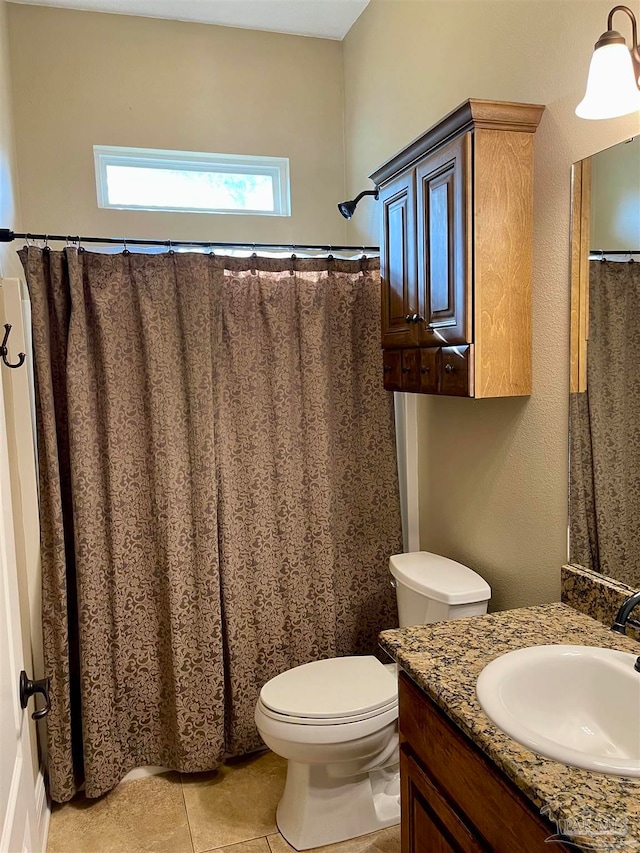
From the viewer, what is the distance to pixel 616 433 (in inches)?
60.3

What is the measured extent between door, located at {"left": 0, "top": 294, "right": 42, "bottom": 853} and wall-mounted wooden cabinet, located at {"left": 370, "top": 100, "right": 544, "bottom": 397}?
1163mm

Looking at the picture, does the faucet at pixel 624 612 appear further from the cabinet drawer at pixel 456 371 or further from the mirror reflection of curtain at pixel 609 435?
the cabinet drawer at pixel 456 371

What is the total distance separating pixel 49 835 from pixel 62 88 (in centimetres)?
284

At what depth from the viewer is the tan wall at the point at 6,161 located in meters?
2.12

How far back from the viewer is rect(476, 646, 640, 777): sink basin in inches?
47.9

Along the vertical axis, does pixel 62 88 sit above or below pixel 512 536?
above

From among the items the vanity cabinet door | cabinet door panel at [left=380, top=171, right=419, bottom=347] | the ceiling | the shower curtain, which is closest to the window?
the ceiling

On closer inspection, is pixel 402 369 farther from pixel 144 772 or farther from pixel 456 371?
pixel 144 772

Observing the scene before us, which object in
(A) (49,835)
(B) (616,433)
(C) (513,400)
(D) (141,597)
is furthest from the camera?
(D) (141,597)

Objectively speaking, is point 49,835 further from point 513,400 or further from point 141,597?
point 513,400

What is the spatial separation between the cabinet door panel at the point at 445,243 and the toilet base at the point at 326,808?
1.42 meters

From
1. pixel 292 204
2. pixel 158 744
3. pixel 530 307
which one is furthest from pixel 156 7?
pixel 158 744

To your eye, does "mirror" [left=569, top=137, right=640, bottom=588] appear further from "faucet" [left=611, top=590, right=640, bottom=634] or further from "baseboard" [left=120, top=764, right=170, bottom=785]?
"baseboard" [left=120, top=764, right=170, bottom=785]

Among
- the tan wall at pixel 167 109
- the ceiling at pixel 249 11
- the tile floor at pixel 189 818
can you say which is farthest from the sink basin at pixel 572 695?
the ceiling at pixel 249 11
